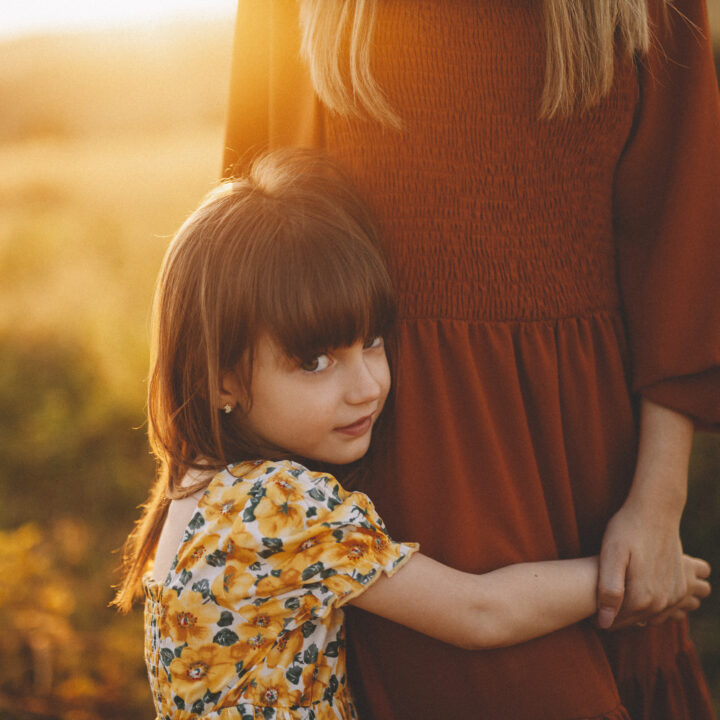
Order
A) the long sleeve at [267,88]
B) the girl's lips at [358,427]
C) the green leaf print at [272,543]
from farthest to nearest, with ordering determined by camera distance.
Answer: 1. the long sleeve at [267,88]
2. the girl's lips at [358,427]
3. the green leaf print at [272,543]

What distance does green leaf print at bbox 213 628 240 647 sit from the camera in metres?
1.18

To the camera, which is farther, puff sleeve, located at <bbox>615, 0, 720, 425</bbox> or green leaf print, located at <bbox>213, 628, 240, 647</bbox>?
puff sleeve, located at <bbox>615, 0, 720, 425</bbox>

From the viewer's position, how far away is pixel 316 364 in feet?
3.98

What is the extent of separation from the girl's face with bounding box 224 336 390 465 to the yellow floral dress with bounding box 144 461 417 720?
6 cm

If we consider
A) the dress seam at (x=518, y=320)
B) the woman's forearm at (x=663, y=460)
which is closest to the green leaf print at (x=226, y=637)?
the dress seam at (x=518, y=320)

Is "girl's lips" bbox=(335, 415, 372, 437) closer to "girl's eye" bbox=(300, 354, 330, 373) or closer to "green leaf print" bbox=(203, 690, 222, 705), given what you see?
"girl's eye" bbox=(300, 354, 330, 373)

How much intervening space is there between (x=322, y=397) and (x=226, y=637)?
0.38 meters

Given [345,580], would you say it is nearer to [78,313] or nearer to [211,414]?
[211,414]

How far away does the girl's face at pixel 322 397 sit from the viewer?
121 cm

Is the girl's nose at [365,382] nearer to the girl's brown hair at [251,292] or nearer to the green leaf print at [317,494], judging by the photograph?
the girl's brown hair at [251,292]

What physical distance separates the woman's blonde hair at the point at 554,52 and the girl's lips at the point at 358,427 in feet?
1.52

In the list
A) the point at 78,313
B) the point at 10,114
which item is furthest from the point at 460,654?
the point at 10,114

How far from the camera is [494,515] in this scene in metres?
1.22

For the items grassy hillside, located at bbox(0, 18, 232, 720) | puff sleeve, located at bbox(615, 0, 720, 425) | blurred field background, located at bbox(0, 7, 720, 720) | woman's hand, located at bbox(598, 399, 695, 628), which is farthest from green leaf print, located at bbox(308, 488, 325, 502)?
grassy hillside, located at bbox(0, 18, 232, 720)
